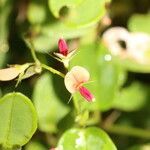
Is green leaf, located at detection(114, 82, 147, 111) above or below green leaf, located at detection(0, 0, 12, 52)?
below

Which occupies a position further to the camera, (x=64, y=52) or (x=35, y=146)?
(x=35, y=146)

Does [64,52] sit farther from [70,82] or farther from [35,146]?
[35,146]

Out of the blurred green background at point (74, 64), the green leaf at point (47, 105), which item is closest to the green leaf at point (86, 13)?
the blurred green background at point (74, 64)

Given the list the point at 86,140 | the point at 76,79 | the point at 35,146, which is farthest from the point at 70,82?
the point at 35,146

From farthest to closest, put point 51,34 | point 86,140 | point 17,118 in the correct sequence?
point 51,34 < point 86,140 < point 17,118

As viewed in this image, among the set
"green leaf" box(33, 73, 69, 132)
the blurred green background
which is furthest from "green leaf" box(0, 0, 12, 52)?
"green leaf" box(33, 73, 69, 132)

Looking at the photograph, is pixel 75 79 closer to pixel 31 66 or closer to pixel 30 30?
pixel 31 66

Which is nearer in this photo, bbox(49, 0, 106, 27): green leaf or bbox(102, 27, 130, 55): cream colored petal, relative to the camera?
bbox(49, 0, 106, 27): green leaf

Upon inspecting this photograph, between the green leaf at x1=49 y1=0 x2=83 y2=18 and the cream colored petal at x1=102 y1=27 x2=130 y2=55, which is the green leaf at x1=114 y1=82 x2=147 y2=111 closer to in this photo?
the cream colored petal at x1=102 y1=27 x2=130 y2=55
